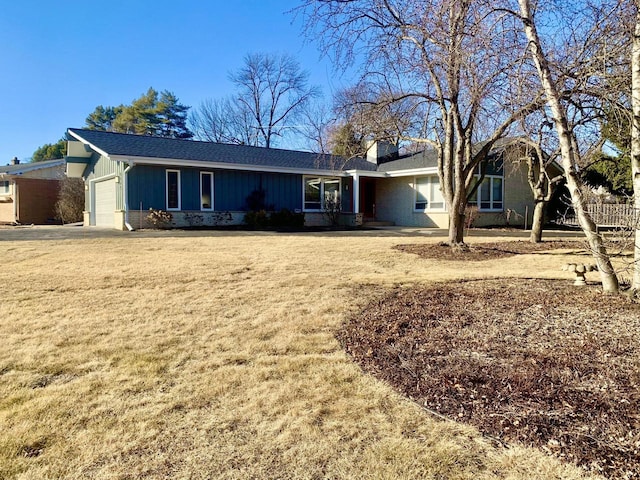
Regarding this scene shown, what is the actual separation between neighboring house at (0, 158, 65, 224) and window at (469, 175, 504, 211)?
932 inches

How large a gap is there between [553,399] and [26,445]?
3073mm

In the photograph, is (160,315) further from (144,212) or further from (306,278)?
(144,212)

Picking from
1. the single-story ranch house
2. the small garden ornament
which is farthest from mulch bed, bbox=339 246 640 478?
the single-story ranch house

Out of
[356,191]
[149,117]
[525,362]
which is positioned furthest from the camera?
[149,117]

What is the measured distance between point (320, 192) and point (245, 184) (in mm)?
3955

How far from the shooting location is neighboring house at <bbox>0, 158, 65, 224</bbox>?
25.0m

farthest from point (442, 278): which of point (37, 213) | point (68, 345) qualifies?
point (37, 213)

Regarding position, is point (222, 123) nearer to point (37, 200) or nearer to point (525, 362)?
point (37, 200)

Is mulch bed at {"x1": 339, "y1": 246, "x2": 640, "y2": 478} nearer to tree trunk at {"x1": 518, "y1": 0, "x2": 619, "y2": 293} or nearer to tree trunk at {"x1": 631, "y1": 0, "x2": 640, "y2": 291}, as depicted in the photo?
tree trunk at {"x1": 518, "y1": 0, "x2": 619, "y2": 293}

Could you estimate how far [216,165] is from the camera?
17734mm

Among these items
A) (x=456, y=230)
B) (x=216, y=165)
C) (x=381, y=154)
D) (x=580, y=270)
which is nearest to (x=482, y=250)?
(x=456, y=230)

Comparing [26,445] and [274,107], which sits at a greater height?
[274,107]

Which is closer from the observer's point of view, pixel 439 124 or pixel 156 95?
pixel 439 124

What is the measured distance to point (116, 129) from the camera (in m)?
41.7
